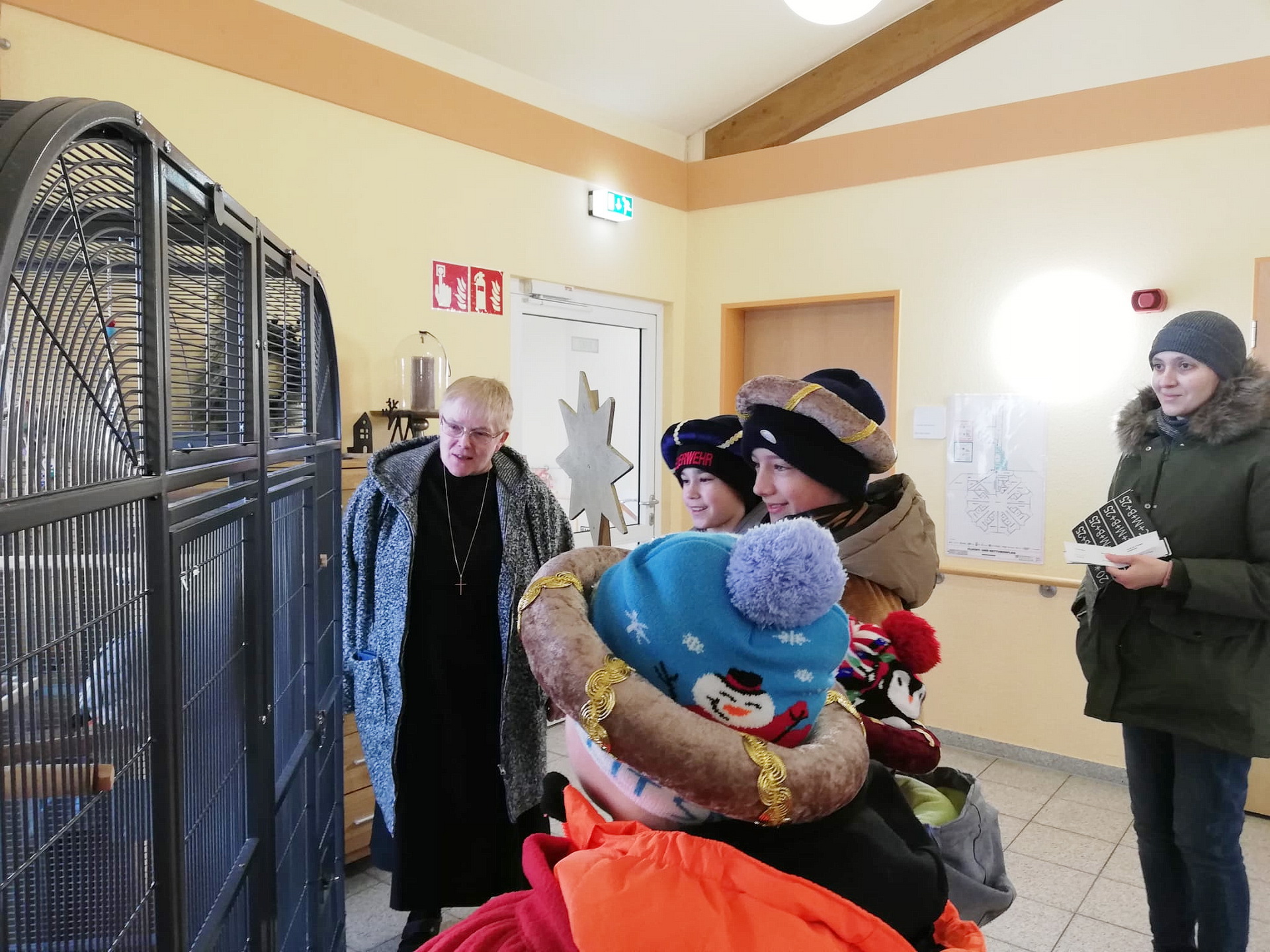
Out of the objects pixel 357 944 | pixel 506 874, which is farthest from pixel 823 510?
pixel 357 944

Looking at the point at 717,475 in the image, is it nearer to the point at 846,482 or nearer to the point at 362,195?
the point at 846,482

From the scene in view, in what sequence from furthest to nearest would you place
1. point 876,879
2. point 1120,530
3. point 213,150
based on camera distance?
point 213,150 → point 1120,530 → point 876,879

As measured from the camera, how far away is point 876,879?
2.51 feet

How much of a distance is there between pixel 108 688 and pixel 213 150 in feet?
7.78

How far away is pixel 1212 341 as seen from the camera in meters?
1.86

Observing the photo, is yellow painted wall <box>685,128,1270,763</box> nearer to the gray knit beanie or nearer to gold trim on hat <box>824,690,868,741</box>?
the gray knit beanie

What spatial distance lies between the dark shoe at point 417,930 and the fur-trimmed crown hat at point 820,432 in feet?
5.17

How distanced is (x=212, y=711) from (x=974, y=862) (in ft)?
3.20

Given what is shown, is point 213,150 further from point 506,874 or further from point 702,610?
point 702,610

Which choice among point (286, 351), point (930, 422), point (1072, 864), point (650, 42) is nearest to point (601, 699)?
point (286, 351)

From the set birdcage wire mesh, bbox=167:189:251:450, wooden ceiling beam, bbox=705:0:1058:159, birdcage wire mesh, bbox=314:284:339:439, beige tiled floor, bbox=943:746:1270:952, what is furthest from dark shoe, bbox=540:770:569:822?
wooden ceiling beam, bbox=705:0:1058:159

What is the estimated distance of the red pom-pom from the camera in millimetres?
1078

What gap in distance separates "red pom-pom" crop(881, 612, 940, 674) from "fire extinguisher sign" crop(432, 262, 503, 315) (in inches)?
105

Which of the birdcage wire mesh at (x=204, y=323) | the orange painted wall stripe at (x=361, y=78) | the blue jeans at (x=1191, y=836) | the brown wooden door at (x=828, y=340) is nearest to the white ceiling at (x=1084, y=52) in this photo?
the brown wooden door at (x=828, y=340)
